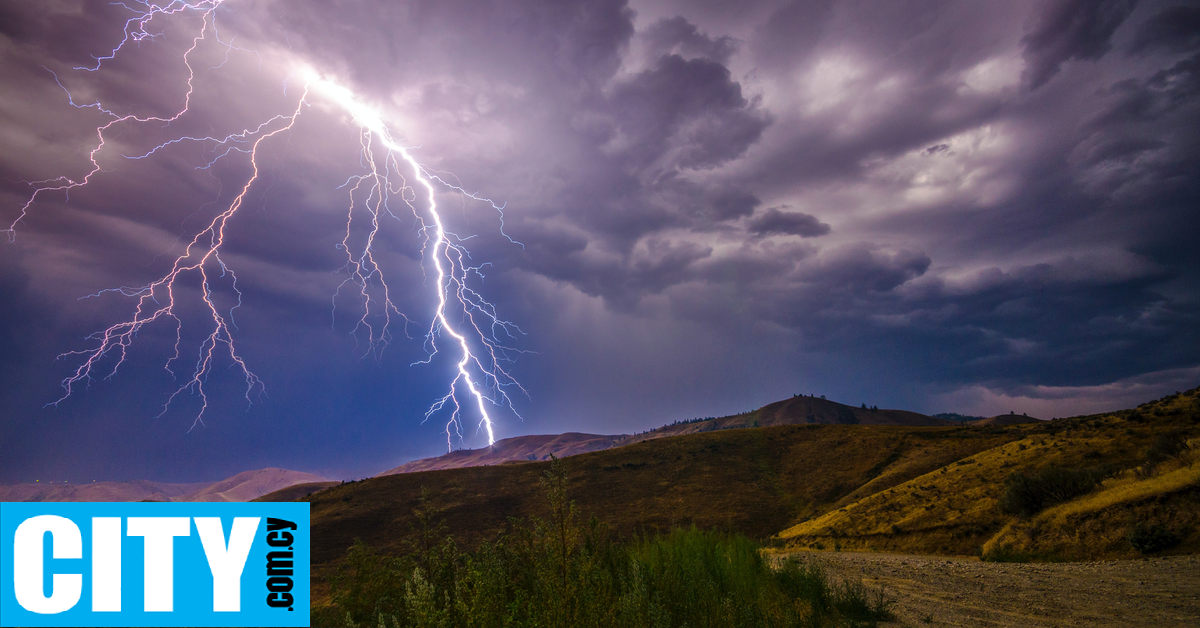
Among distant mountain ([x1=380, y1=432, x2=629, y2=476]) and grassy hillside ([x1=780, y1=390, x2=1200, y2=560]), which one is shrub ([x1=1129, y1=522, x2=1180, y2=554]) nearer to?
grassy hillside ([x1=780, y1=390, x2=1200, y2=560])

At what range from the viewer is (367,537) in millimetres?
26828

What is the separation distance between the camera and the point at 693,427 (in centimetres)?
9688

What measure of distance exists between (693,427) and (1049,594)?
3622 inches

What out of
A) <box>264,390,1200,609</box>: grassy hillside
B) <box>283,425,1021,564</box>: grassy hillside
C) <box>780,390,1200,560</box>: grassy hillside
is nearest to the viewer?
<box>780,390,1200,560</box>: grassy hillside

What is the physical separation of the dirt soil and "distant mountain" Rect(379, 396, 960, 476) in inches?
2320

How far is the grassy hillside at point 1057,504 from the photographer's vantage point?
10930mm

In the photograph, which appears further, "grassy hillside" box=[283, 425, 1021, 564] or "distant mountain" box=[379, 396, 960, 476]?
"distant mountain" box=[379, 396, 960, 476]

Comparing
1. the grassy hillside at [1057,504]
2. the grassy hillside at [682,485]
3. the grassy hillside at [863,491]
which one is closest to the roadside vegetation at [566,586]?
the grassy hillside at [863,491]

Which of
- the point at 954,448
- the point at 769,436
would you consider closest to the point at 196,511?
the point at 954,448

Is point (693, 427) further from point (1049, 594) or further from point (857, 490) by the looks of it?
point (1049, 594)

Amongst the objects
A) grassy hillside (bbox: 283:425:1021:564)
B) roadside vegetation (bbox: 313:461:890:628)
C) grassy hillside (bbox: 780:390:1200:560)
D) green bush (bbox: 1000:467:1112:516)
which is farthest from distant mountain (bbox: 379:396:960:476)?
roadside vegetation (bbox: 313:461:890:628)

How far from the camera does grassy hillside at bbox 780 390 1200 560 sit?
1093cm

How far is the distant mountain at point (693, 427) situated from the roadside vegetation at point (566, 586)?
202 ft

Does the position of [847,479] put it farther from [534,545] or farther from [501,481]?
[534,545]
